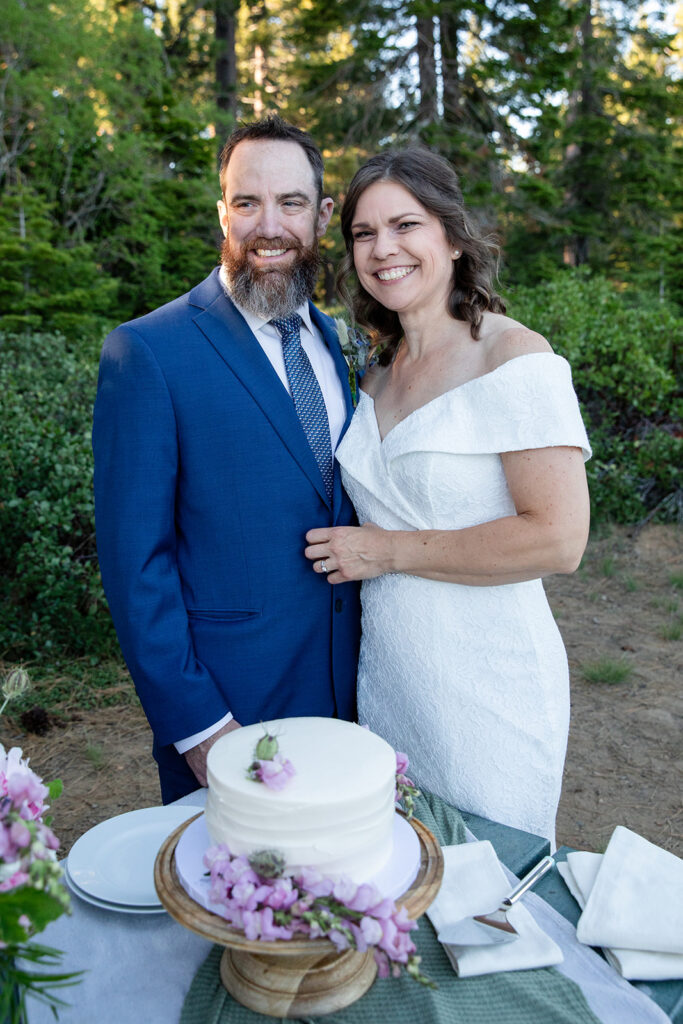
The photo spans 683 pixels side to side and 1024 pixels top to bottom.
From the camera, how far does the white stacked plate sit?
4.85 ft

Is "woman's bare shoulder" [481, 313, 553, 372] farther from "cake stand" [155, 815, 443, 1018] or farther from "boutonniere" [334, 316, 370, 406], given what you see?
"cake stand" [155, 815, 443, 1018]

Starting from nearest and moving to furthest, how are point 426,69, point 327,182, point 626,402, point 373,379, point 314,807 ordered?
1. point 314,807
2. point 373,379
3. point 626,402
4. point 426,69
5. point 327,182

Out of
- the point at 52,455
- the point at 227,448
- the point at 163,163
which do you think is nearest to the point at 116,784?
the point at 52,455

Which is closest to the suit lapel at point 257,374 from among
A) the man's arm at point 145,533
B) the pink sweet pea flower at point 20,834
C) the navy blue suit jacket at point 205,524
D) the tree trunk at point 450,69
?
the navy blue suit jacket at point 205,524

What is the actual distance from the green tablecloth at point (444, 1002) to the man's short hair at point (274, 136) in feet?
7.27

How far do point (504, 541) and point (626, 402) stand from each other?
6246 millimetres

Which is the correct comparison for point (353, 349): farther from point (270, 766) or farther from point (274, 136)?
point (270, 766)

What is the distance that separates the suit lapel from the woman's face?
42 cm

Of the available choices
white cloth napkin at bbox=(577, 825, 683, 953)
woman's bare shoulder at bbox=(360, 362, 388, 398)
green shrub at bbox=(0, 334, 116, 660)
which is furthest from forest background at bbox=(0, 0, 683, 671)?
white cloth napkin at bbox=(577, 825, 683, 953)

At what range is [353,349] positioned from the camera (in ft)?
8.80

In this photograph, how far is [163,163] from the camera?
12.8 metres

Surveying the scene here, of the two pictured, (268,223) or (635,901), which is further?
(268,223)

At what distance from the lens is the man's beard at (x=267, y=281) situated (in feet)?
8.05

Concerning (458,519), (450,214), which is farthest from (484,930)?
(450,214)
